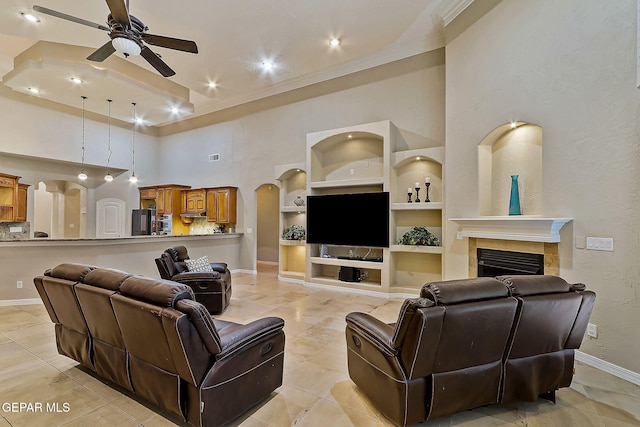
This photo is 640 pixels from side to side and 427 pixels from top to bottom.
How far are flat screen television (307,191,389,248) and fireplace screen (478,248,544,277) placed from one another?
1.77 m

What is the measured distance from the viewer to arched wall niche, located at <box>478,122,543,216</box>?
3.89m

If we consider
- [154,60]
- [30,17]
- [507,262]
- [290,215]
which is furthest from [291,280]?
[30,17]

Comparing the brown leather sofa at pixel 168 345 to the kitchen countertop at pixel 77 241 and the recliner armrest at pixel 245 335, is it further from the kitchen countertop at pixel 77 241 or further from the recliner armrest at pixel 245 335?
the kitchen countertop at pixel 77 241

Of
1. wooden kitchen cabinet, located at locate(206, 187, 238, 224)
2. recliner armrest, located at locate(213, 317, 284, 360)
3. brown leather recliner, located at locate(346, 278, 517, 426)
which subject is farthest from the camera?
wooden kitchen cabinet, located at locate(206, 187, 238, 224)

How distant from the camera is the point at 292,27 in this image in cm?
523

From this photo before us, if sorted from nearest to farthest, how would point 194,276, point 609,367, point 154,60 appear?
point 609,367, point 154,60, point 194,276

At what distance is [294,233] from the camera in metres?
7.16

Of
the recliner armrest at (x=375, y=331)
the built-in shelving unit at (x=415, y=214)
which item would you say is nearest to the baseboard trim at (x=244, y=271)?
the built-in shelving unit at (x=415, y=214)

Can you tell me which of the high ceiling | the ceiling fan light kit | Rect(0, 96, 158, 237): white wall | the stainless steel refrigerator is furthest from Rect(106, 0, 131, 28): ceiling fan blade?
the stainless steel refrigerator

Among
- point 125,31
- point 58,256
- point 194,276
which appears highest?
point 125,31

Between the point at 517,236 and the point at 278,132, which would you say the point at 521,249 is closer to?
the point at 517,236

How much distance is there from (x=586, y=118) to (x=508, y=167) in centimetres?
117

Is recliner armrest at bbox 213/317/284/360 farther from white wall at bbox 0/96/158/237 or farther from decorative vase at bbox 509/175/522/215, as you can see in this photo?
white wall at bbox 0/96/158/237

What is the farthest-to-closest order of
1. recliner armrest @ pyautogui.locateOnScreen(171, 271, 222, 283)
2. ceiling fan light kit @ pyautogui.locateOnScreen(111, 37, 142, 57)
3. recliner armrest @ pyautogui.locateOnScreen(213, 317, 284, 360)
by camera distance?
recliner armrest @ pyautogui.locateOnScreen(171, 271, 222, 283), ceiling fan light kit @ pyautogui.locateOnScreen(111, 37, 142, 57), recliner armrest @ pyautogui.locateOnScreen(213, 317, 284, 360)
